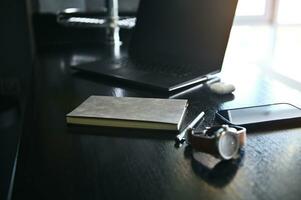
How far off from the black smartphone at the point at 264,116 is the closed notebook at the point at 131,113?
0.28 feet

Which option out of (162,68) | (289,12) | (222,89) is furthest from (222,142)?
(289,12)

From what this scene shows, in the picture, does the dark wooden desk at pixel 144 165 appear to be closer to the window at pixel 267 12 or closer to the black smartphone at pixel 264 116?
the black smartphone at pixel 264 116

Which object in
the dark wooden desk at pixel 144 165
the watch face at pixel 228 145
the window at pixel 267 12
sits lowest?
the dark wooden desk at pixel 144 165

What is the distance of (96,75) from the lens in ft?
3.36

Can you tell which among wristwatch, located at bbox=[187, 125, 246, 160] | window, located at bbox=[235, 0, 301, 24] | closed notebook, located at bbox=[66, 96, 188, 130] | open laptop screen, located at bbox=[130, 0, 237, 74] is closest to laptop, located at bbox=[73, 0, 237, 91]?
open laptop screen, located at bbox=[130, 0, 237, 74]

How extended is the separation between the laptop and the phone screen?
7.7 inches

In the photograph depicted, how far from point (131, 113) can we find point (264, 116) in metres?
0.24

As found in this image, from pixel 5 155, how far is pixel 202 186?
3.42ft

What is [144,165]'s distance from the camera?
1.86 ft

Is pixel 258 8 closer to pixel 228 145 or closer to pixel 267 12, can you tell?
pixel 267 12

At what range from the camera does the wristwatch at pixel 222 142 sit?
1.80 feet

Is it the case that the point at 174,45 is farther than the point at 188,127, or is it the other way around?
the point at 174,45

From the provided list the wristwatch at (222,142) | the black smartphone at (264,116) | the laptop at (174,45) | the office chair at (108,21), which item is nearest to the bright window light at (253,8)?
the office chair at (108,21)

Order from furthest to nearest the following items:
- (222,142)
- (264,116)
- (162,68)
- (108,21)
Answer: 1. (108,21)
2. (162,68)
3. (264,116)
4. (222,142)
